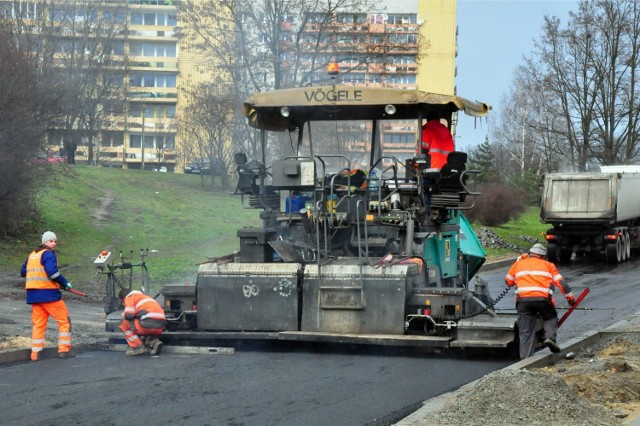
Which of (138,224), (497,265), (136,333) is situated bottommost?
(497,265)

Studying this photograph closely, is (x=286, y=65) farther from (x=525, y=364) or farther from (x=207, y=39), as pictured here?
Result: (x=525, y=364)

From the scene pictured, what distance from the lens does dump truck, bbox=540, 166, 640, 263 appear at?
1140 inches

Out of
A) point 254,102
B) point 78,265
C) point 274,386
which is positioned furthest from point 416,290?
point 78,265

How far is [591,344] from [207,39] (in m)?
19.5

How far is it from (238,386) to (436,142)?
13.9 feet

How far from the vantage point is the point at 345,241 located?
11.6m

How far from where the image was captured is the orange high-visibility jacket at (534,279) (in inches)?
420

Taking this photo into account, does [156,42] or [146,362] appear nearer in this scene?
[146,362]

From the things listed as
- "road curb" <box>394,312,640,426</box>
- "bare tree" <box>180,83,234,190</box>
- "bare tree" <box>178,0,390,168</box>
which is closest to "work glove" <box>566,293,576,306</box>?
"road curb" <box>394,312,640,426</box>

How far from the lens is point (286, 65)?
2827cm

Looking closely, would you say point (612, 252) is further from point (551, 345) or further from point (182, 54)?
point (551, 345)

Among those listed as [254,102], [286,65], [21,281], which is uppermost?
[286,65]

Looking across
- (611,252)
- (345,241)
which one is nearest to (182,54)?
(611,252)

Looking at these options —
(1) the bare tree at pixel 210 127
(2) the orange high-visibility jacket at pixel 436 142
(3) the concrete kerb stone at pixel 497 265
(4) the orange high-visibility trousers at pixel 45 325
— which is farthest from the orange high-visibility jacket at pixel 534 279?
(1) the bare tree at pixel 210 127
